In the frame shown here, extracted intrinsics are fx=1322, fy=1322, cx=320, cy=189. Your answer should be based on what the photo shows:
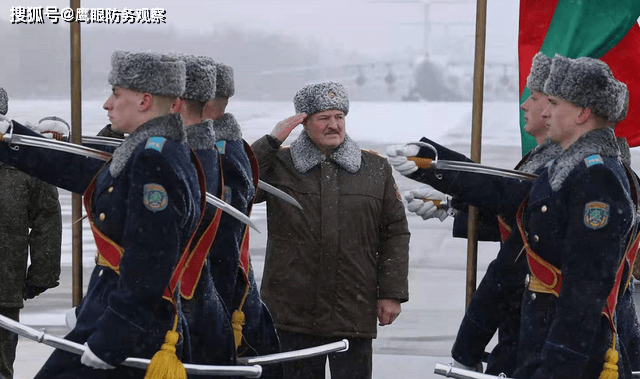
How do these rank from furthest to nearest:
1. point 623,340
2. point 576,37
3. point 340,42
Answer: point 340,42, point 576,37, point 623,340

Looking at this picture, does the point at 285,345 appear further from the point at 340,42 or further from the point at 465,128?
the point at 340,42

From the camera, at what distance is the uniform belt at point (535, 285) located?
15.6 feet

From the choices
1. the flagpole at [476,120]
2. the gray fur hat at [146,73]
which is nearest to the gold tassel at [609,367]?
the flagpole at [476,120]

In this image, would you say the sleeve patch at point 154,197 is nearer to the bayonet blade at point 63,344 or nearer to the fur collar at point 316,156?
the bayonet blade at point 63,344

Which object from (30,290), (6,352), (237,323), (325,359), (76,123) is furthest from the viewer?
(30,290)

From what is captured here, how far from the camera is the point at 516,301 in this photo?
16.8 ft

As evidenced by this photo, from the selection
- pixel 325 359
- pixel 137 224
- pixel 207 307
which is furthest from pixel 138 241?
pixel 325 359

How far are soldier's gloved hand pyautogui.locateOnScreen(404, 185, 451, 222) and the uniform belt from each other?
0.68 metres

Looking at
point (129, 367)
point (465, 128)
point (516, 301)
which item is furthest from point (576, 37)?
point (465, 128)

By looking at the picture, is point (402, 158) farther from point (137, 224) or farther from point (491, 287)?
point (137, 224)

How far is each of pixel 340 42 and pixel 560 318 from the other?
2400 cm

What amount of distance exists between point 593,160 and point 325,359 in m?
2.01

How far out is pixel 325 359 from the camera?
6168 millimetres

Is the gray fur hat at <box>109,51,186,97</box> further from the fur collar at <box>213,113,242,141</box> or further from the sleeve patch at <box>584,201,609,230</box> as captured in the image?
the sleeve patch at <box>584,201,609,230</box>
